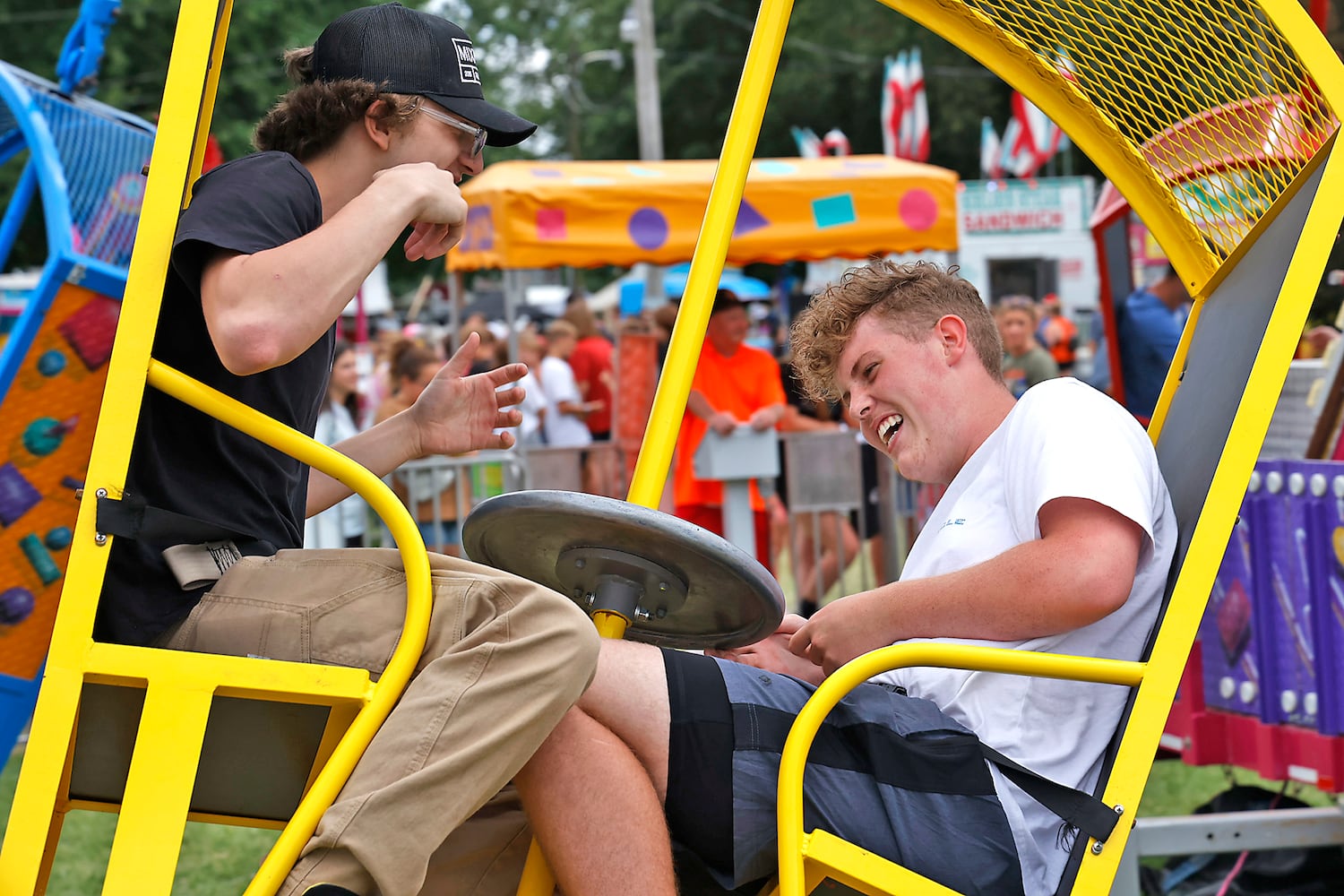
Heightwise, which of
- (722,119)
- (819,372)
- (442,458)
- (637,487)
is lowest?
(442,458)

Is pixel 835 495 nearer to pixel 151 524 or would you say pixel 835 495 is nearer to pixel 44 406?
pixel 44 406

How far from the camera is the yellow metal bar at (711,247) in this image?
88.7 inches

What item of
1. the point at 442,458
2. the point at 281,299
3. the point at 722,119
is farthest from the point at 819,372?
the point at 722,119

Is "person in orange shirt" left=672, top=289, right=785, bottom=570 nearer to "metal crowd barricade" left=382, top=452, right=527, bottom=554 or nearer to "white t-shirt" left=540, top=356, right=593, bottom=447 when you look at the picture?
"metal crowd barricade" left=382, top=452, right=527, bottom=554

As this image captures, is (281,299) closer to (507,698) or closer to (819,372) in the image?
(507,698)

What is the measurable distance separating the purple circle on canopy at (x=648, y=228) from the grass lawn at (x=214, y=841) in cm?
474

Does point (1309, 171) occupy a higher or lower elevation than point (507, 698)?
higher

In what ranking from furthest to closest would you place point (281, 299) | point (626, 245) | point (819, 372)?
point (626, 245) < point (819, 372) < point (281, 299)

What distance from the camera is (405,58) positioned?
7.01 ft

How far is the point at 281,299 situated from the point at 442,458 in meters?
5.18

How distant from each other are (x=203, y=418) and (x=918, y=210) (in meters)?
7.51

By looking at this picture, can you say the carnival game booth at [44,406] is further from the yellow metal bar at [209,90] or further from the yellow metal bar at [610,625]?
the yellow metal bar at [610,625]

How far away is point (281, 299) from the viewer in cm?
178

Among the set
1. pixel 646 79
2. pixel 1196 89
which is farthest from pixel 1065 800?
pixel 646 79
